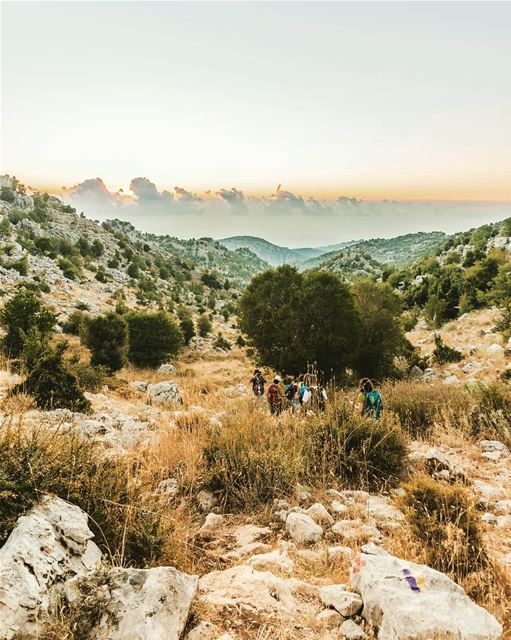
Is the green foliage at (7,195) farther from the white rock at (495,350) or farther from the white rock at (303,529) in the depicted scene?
the white rock at (303,529)

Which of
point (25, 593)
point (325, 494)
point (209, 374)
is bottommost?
point (209, 374)

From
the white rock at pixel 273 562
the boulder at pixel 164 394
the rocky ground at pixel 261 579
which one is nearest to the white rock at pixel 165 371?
the boulder at pixel 164 394

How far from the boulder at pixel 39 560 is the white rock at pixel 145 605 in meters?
0.32

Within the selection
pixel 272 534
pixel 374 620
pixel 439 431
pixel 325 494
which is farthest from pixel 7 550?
pixel 439 431

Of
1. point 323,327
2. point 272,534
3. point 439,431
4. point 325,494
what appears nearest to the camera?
point 272,534

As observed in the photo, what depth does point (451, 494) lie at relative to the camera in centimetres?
372

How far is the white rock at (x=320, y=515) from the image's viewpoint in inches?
163

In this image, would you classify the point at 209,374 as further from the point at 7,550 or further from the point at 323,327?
the point at 7,550

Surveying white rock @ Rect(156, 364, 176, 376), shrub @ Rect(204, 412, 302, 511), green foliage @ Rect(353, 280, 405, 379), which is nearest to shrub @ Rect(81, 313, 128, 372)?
white rock @ Rect(156, 364, 176, 376)

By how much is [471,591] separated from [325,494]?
204 cm

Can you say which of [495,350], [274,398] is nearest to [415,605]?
[274,398]

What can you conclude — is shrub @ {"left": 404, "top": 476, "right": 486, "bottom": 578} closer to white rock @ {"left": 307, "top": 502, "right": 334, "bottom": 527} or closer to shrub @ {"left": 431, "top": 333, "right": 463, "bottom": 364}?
white rock @ {"left": 307, "top": 502, "right": 334, "bottom": 527}

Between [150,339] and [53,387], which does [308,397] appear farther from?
[150,339]

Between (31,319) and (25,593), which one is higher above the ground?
(25,593)
